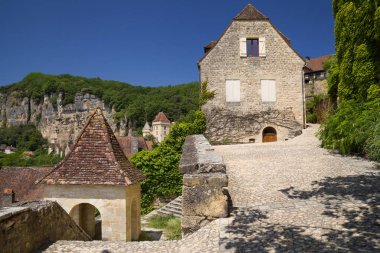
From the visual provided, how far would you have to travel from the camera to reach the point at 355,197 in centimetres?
560

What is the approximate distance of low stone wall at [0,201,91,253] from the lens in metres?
3.97

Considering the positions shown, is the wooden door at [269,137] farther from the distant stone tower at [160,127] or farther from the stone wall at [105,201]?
the distant stone tower at [160,127]

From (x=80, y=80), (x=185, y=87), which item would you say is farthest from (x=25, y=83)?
(x=185, y=87)

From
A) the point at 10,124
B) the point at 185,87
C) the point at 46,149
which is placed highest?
the point at 185,87

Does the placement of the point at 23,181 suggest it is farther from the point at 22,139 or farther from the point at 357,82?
the point at 22,139

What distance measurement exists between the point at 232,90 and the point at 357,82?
26.8ft

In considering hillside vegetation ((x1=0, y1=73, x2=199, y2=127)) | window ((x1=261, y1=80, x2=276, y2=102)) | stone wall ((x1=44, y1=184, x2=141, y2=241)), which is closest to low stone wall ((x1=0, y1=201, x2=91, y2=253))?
stone wall ((x1=44, y1=184, x2=141, y2=241))

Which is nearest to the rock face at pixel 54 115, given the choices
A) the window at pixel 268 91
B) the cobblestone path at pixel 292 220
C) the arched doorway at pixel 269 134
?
the arched doorway at pixel 269 134

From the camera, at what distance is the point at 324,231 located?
4.25 m

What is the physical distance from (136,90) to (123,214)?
126186mm

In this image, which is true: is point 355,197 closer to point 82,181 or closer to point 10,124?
point 82,181

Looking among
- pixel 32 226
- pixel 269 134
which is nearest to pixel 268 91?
pixel 269 134

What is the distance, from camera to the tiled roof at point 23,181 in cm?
2353

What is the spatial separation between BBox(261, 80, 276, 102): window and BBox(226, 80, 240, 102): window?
5.22 ft
